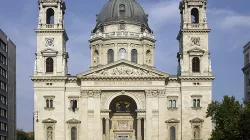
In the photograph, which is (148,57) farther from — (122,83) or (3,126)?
(3,126)

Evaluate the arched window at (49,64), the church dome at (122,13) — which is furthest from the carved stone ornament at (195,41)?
the arched window at (49,64)

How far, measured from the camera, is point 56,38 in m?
79.6

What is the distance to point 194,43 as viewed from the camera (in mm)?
80062

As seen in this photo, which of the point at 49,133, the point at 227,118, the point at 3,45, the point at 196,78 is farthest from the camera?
the point at 3,45

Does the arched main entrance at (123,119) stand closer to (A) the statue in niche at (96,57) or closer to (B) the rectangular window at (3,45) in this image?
(A) the statue in niche at (96,57)

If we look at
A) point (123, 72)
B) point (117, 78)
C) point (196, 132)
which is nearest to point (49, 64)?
point (117, 78)

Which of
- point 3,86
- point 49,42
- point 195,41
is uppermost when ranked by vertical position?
point 195,41

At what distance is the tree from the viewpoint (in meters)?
59.5

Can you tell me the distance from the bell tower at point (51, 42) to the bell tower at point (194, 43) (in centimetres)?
1787

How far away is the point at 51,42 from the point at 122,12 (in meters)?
17.6

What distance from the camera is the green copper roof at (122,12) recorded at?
3622 inches

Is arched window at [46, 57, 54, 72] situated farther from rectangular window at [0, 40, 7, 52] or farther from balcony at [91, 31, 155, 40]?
balcony at [91, 31, 155, 40]

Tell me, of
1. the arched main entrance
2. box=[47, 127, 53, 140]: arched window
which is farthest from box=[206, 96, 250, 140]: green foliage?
box=[47, 127, 53, 140]: arched window

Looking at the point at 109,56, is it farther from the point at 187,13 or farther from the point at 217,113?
the point at 217,113
